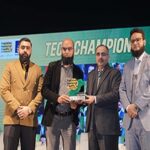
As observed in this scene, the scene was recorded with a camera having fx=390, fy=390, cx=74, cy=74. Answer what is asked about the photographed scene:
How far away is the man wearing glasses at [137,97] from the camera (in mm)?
3531

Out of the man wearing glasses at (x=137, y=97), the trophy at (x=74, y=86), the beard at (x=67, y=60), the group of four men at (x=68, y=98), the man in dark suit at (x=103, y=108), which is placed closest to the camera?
the man wearing glasses at (x=137, y=97)

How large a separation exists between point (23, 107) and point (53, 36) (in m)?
1.69

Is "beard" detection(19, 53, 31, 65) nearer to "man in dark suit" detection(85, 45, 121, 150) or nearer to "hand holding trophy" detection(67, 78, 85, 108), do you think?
"hand holding trophy" detection(67, 78, 85, 108)

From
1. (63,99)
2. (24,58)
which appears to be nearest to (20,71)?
(24,58)

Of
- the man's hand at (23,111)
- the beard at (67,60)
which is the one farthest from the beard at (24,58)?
the man's hand at (23,111)

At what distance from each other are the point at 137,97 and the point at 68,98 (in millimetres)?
720

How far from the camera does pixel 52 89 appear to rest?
4.11m

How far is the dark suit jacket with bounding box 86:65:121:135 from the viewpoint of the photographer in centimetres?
384

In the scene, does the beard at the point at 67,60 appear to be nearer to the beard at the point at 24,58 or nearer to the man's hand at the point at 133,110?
the beard at the point at 24,58

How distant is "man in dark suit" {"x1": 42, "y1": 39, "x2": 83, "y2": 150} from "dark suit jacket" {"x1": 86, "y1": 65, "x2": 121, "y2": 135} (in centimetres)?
20

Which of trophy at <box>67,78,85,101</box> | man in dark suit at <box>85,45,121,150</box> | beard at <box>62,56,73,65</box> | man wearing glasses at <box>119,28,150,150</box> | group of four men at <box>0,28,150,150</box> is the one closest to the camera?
man wearing glasses at <box>119,28,150,150</box>

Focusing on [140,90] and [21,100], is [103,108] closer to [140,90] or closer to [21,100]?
[140,90]

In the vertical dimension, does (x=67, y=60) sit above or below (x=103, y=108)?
above

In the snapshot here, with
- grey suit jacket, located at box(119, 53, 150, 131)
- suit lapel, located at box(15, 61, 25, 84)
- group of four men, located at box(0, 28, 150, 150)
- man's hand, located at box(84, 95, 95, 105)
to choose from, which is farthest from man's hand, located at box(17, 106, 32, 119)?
grey suit jacket, located at box(119, 53, 150, 131)
